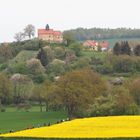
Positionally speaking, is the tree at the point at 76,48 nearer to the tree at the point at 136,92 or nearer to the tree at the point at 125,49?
the tree at the point at 125,49

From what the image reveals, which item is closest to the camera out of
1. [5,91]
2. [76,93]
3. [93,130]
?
[93,130]

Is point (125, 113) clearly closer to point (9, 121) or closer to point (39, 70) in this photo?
point (9, 121)

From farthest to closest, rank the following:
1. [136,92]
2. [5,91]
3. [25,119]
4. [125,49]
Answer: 1. [125,49]
2. [5,91]
3. [136,92]
4. [25,119]

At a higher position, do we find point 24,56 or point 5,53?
point 5,53

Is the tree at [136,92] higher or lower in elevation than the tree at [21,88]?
higher

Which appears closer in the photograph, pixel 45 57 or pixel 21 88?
pixel 21 88

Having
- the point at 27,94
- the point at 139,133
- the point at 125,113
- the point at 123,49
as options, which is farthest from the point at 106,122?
the point at 123,49

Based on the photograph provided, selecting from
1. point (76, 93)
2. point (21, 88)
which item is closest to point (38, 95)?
point (21, 88)

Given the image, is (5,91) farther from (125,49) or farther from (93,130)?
(93,130)

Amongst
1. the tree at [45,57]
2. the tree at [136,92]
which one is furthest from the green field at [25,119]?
the tree at [45,57]

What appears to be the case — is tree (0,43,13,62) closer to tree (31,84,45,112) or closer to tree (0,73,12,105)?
tree (0,73,12,105)

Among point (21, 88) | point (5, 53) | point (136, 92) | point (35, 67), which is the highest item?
point (136, 92)

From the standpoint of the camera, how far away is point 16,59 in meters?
166

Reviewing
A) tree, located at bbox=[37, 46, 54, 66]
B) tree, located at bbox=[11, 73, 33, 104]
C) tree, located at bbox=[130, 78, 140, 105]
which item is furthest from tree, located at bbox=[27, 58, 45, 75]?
tree, located at bbox=[130, 78, 140, 105]
